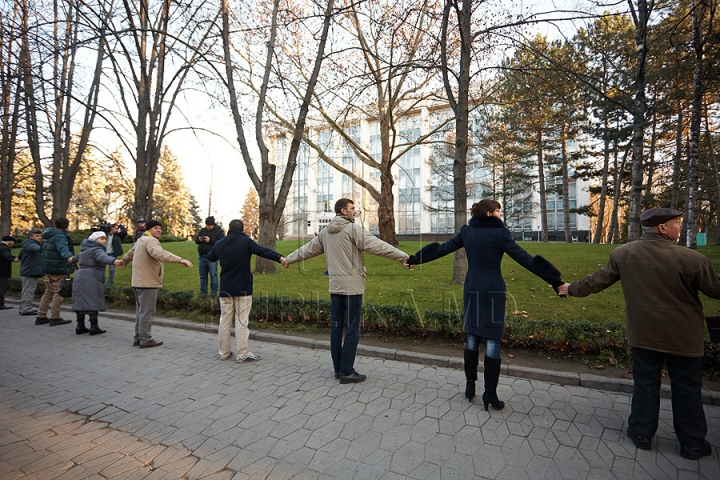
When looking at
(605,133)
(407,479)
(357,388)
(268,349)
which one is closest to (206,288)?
(268,349)

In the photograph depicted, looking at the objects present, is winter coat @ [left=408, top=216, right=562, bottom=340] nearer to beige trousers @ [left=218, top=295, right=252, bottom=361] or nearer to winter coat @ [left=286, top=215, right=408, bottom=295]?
winter coat @ [left=286, top=215, right=408, bottom=295]

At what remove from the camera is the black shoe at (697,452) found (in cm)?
300

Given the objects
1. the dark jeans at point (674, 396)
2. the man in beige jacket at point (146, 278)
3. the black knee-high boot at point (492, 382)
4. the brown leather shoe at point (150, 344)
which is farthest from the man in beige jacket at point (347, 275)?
the brown leather shoe at point (150, 344)

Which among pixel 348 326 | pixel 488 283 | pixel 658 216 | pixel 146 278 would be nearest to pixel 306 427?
pixel 348 326

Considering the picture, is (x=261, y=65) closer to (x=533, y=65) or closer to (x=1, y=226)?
(x=533, y=65)

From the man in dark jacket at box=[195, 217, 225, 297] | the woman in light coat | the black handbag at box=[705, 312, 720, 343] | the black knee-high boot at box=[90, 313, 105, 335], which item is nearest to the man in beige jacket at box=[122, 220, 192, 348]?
the woman in light coat

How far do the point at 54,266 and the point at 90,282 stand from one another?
200 centimetres

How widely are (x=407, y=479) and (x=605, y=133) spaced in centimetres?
2504

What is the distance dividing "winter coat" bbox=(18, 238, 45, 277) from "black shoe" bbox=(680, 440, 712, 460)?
12765 mm

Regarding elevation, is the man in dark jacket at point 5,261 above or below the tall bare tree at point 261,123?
below

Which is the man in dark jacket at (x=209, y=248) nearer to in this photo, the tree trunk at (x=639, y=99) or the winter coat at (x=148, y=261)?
the winter coat at (x=148, y=261)

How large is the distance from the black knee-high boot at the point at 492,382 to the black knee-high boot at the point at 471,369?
16 centimetres

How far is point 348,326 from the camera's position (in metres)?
4.77

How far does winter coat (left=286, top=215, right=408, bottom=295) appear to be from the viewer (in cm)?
477
